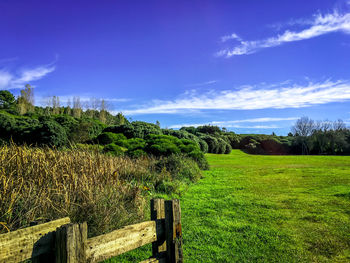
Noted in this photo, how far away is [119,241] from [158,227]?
0.67m

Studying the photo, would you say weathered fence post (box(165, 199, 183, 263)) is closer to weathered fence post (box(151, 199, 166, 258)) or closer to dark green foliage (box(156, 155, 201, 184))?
weathered fence post (box(151, 199, 166, 258))

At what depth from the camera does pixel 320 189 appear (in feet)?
33.5

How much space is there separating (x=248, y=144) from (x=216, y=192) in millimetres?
35110

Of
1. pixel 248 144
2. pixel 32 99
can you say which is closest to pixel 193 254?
pixel 248 144

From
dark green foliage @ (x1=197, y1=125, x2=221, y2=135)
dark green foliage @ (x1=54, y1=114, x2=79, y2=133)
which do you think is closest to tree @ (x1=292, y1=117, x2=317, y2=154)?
dark green foliage @ (x1=197, y1=125, x2=221, y2=135)

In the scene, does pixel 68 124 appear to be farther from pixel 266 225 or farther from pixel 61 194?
pixel 266 225

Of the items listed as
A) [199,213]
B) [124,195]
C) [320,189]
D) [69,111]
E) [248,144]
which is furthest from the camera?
[69,111]

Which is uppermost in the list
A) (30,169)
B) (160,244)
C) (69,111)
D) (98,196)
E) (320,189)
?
(69,111)

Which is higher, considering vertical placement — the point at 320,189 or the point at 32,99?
the point at 32,99

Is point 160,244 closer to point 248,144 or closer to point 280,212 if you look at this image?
point 280,212

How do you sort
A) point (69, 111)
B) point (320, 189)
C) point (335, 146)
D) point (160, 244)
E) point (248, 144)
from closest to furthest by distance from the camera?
point (160, 244) → point (320, 189) → point (335, 146) → point (248, 144) → point (69, 111)

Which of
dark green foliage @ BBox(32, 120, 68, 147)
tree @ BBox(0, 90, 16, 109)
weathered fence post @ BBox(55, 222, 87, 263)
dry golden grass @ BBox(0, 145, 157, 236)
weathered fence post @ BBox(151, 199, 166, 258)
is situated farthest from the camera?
tree @ BBox(0, 90, 16, 109)

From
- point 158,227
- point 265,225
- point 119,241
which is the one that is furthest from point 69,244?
point 265,225

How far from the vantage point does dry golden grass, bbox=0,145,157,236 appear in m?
3.92
